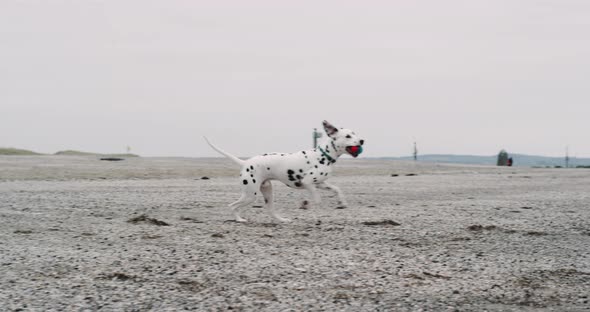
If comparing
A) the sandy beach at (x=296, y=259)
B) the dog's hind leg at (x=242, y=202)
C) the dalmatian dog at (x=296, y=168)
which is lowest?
the sandy beach at (x=296, y=259)

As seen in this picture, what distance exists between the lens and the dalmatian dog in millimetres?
9109

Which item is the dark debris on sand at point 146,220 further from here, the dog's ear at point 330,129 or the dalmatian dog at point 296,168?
the dog's ear at point 330,129

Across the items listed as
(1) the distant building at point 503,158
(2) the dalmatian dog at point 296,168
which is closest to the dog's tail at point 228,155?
(2) the dalmatian dog at point 296,168

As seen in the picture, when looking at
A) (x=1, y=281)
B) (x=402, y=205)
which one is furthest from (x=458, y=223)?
(x=1, y=281)

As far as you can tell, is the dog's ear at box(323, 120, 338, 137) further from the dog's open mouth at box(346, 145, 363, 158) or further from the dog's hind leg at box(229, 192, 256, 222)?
the dog's hind leg at box(229, 192, 256, 222)

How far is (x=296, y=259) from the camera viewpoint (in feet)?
20.3

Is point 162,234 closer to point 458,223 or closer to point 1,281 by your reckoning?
point 1,281

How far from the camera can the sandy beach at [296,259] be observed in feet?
15.6

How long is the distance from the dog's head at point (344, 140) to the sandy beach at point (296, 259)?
3.55 feet

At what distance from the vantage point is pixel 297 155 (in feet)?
30.9

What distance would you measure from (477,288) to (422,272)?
2.08 ft

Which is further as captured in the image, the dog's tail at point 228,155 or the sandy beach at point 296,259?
the dog's tail at point 228,155

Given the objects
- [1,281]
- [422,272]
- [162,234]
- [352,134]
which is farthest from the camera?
[352,134]

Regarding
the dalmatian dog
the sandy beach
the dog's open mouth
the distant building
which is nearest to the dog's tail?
the dalmatian dog
